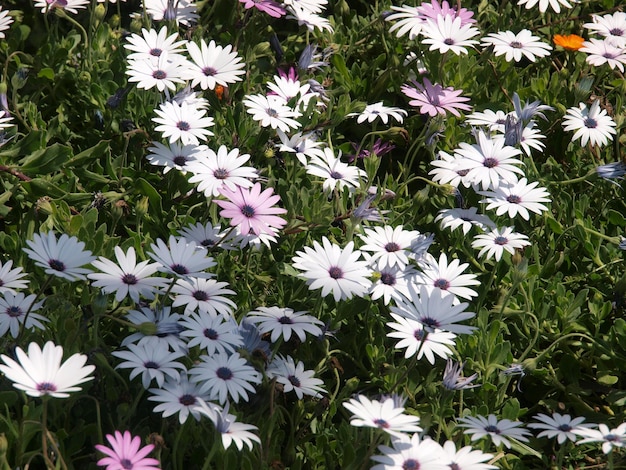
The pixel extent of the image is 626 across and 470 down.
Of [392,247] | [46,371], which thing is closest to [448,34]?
[392,247]

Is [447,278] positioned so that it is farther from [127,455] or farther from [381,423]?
[127,455]

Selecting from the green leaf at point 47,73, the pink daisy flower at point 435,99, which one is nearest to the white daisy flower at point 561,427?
the pink daisy flower at point 435,99

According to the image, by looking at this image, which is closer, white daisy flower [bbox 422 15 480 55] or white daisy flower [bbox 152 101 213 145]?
white daisy flower [bbox 152 101 213 145]

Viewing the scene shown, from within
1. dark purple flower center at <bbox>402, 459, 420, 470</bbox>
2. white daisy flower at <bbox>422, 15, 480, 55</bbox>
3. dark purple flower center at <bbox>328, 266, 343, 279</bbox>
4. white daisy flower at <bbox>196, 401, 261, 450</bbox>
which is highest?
white daisy flower at <bbox>422, 15, 480, 55</bbox>

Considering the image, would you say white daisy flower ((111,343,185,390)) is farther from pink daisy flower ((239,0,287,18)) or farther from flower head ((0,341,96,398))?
pink daisy flower ((239,0,287,18))

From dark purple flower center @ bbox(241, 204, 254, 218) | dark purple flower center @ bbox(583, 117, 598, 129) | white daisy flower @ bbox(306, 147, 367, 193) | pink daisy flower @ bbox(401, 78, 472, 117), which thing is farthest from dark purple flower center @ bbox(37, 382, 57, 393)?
dark purple flower center @ bbox(583, 117, 598, 129)

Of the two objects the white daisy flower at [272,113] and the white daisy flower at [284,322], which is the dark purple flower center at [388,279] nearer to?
the white daisy flower at [284,322]

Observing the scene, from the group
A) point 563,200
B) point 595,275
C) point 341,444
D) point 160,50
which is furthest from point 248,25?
point 341,444

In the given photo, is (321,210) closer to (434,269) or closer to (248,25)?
(434,269)
